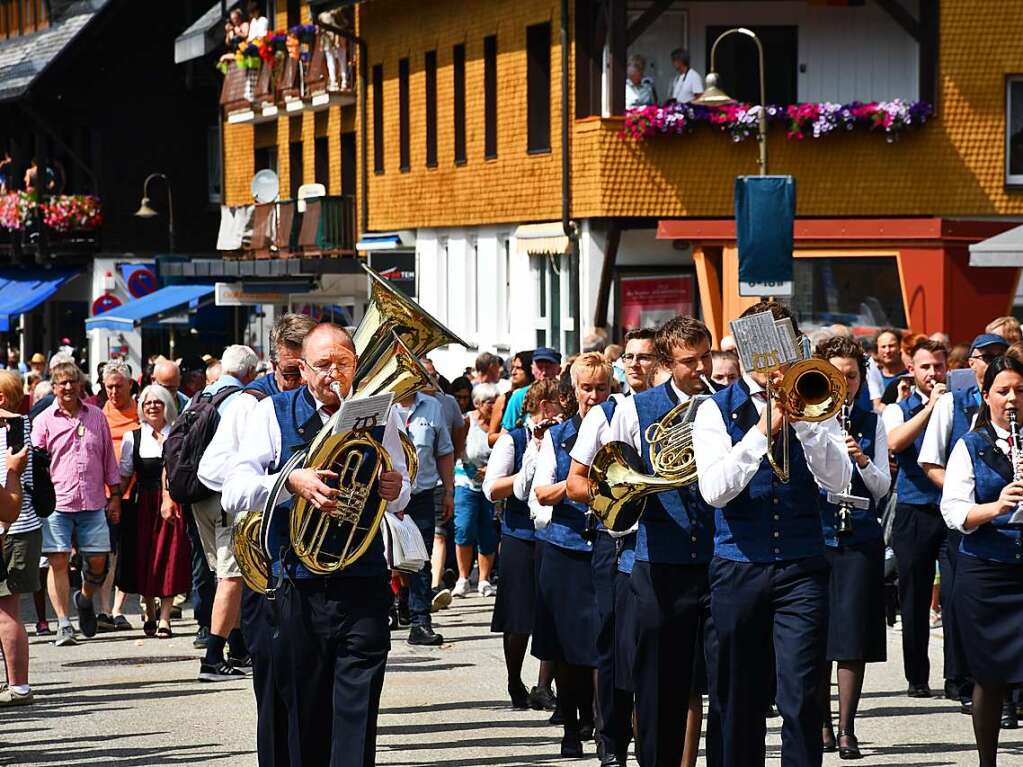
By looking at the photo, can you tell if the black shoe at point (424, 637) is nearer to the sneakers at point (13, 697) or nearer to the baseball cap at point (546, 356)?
the baseball cap at point (546, 356)

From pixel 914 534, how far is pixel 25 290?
40.0 metres

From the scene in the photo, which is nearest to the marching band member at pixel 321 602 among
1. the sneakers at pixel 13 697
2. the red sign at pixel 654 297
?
the sneakers at pixel 13 697

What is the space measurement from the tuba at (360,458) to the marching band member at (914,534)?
4882 millimetres

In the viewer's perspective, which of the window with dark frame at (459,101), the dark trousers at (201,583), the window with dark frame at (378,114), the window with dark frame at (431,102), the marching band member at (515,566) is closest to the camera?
the marching band member at (515,566)

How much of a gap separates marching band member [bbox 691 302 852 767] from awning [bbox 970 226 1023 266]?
1031 centimetres

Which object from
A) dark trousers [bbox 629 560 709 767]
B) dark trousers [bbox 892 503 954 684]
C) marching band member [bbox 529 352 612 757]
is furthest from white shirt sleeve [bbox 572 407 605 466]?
dark trousers [bbox 892 503 954 684]

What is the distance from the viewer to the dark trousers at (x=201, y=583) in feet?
47.7

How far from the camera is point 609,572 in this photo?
1023 centimetres

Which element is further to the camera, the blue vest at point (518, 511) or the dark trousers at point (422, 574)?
the dark trousers at point (422, 574)

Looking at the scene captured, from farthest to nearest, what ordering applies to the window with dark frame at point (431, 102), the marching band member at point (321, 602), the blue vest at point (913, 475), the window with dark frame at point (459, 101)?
the window with dark frame at point (431, 102), the window with dark frame at point (459, 101), the blue vest at point (913, 475), the marching band member at point (321, 602)

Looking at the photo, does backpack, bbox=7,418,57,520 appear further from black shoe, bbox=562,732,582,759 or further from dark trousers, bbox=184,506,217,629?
black shoe, bbox=562,732,582,759

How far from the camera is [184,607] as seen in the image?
696 inches


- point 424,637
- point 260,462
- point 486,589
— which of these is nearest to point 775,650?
point 260,462

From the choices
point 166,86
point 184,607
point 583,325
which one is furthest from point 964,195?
point 166,86
